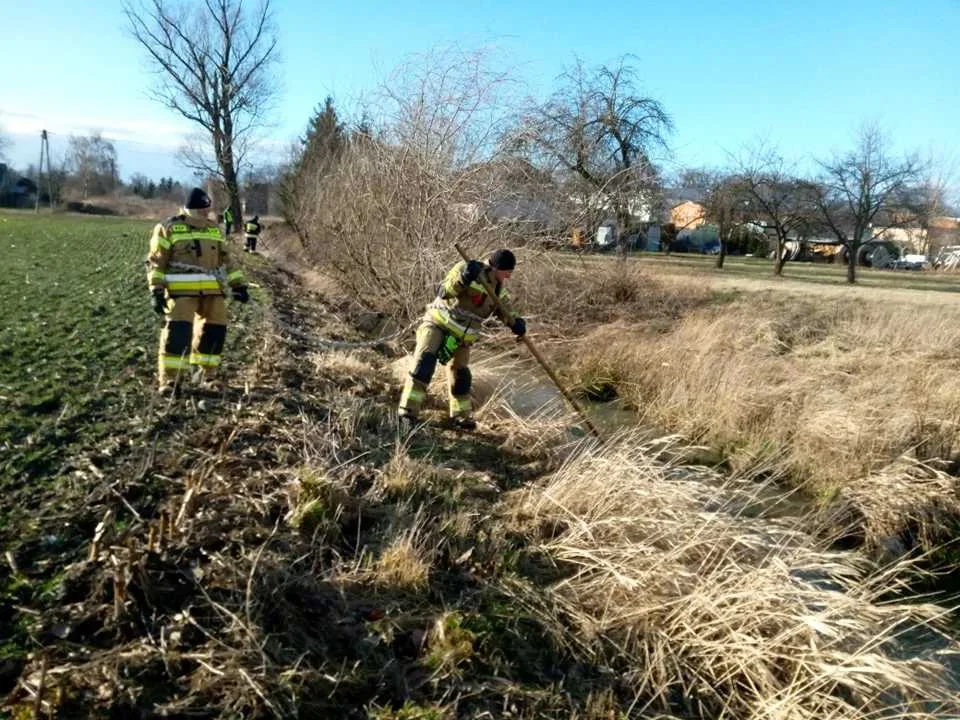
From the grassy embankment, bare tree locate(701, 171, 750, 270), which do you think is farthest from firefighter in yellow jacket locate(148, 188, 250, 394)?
bare tree locate(701, 171, 750, 270)

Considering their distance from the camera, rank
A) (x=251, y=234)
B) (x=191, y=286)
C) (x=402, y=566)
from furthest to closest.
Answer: (x=251, y=234) < (x=191, y=286) < (x=402, y=566)

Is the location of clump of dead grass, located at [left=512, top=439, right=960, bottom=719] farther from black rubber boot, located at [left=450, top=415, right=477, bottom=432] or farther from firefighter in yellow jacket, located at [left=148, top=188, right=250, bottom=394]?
firefighter in yellow jacket, located at [left=148, top=188, right=250, bottom=394]

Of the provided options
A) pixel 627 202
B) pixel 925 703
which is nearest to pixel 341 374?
pixel 925 703

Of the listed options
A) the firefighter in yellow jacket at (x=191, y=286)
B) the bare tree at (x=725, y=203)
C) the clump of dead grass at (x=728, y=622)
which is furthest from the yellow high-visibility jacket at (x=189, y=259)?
the bare tree at (x=725, y=203)

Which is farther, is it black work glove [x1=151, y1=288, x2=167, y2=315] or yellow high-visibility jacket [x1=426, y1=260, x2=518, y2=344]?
yellow high-visibility jacket [x1=426, y1=260, x2=518, y2=344]

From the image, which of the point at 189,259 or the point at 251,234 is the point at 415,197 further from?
the point at 251,234

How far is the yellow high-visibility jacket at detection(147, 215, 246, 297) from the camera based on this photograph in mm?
6262

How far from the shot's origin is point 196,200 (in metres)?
6.45

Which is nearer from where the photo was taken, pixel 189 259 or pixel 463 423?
pixel 189 259

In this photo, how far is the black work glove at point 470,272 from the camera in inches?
256

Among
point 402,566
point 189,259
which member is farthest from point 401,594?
point 189,259

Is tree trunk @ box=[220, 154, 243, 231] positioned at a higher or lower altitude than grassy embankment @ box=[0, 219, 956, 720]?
higher

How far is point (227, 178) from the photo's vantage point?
37250mm

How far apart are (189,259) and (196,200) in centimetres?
52
